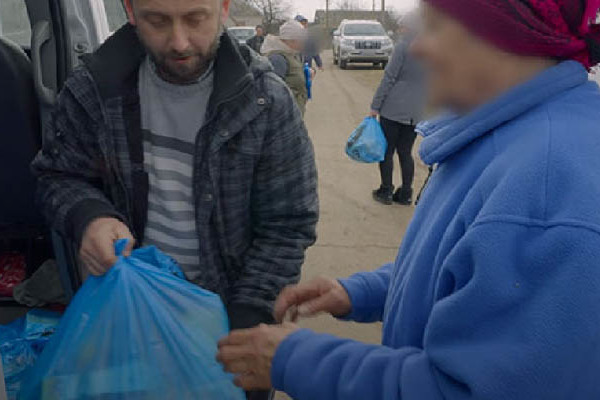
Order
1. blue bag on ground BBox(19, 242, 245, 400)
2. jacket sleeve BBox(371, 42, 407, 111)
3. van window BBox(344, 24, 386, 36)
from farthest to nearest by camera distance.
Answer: van window BBox(344, 24, 386, 36) < jacket sleeve BBox(371, 42, 407, 111) < blue bag on ground BBox(19, 242, 245, 400)

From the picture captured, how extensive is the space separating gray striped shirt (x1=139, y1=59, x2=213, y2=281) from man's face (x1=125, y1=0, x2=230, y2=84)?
56mm

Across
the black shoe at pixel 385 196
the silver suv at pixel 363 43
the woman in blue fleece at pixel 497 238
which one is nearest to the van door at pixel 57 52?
the woman in blue fleece at pixel 497 238

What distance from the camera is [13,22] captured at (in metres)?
2.66

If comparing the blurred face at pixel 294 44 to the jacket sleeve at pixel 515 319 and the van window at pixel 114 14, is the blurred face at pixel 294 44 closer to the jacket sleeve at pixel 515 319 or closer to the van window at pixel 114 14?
the van window at pixel 114 14

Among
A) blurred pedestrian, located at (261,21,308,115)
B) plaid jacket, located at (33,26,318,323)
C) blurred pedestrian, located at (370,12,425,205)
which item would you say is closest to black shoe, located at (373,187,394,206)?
blurred pedestrian, located at (370,12,425,205)

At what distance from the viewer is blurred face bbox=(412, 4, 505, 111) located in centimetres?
86

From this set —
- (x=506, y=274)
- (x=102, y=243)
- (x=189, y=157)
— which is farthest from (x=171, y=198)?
(x=506, y=274)

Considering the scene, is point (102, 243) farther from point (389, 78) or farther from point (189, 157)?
point (389, 78)

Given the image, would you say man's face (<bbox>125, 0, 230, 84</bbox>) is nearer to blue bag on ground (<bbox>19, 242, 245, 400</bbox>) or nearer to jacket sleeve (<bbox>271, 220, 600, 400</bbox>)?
blue bag on ground (<bbox>19, 242, 245, 400</bbox>)

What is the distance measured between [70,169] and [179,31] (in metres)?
0.57

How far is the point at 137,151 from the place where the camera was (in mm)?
1602

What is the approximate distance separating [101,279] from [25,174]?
97 cm

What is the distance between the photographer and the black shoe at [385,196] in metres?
5.70

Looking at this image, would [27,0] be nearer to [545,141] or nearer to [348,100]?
[545,141]
